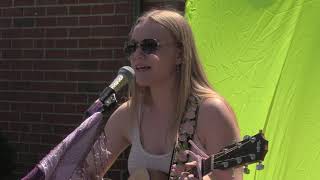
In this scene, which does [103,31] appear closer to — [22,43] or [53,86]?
Result: [53,86]

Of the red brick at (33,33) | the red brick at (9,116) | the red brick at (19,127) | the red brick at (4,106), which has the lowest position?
the red brick at (19,127)

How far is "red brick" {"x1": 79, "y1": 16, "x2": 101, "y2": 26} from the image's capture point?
510cm

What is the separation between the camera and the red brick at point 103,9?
16.5ft

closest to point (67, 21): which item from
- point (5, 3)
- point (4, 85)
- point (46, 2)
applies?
point (46, 2)

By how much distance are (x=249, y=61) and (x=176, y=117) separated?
2.50 ft

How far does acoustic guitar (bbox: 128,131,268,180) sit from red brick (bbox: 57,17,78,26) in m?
3.15

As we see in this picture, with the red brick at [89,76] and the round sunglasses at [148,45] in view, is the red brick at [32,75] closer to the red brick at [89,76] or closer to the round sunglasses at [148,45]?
the red brick at [89,76]

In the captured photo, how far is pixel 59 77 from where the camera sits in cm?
535

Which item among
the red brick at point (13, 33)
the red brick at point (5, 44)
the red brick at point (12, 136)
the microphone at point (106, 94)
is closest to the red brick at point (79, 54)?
the red brick at point (13, 33)

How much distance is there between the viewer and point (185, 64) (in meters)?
2.73

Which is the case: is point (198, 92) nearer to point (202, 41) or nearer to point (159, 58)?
point (159, 58)

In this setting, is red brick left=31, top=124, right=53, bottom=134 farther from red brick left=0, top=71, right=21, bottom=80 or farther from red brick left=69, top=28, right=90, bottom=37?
red brick left=69, top=28, right=90, bottom=37

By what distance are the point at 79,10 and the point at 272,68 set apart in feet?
8.02

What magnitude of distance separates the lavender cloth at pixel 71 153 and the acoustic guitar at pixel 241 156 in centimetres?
48
